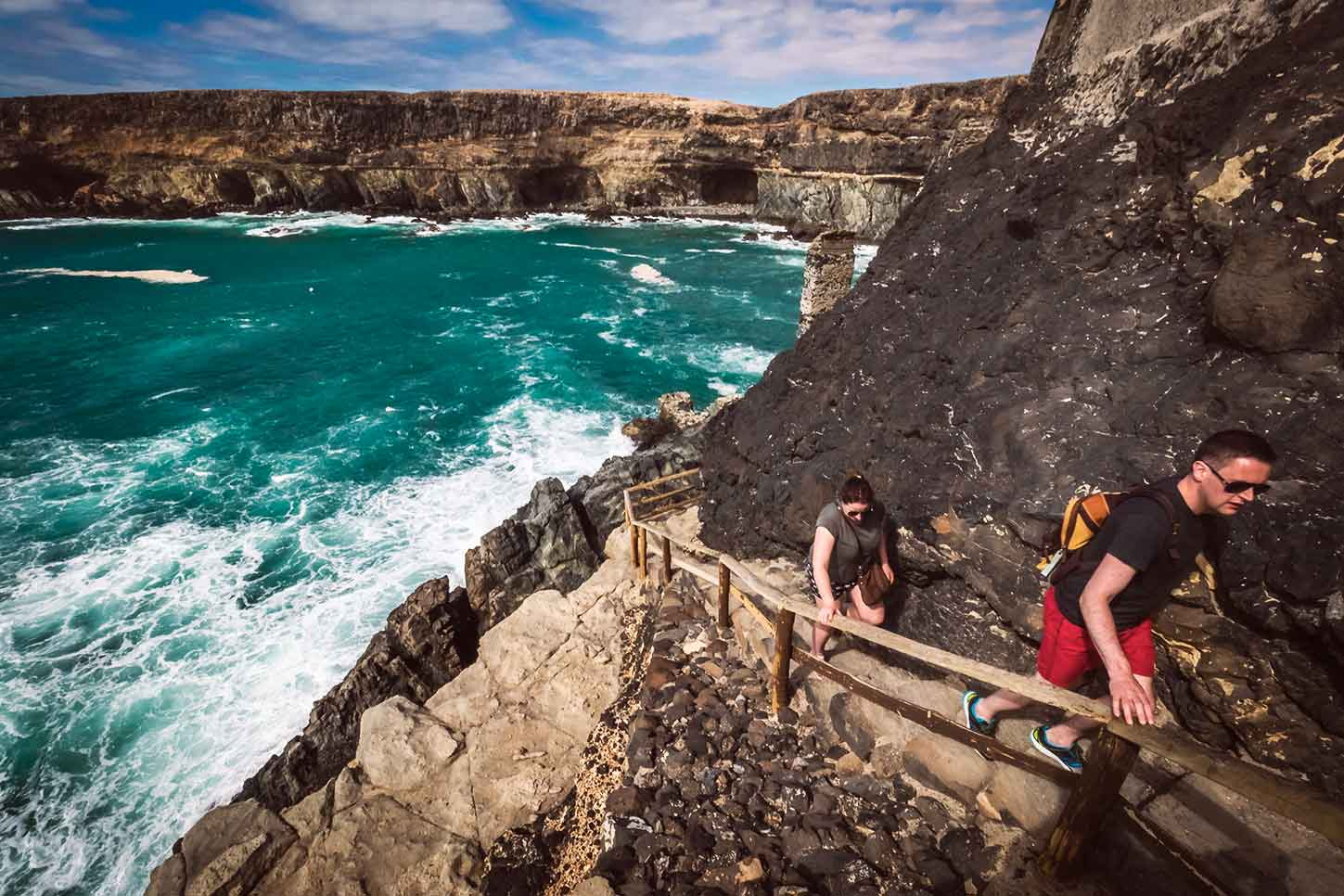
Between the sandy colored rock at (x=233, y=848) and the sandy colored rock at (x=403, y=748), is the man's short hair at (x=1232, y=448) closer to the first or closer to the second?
the sandy colored rock at (x=403, y=748)

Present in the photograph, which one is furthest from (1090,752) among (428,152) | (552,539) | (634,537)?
(428,152)

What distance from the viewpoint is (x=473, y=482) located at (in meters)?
17.9

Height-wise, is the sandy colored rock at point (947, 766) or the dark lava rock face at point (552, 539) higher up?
the sandy colored rock at point (947, 766)

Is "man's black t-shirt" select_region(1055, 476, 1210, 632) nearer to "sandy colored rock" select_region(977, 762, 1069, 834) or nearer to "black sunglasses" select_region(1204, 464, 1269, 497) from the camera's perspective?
"black sunglasses" select_region(1204, 464, 1269, 497)

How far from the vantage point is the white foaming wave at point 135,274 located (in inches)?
1535

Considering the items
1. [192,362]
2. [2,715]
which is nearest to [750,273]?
[192,362]

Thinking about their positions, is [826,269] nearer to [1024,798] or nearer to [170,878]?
[1024,798]

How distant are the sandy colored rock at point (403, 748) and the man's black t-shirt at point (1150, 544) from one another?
7131 millimetres

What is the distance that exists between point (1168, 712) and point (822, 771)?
2.50 meters

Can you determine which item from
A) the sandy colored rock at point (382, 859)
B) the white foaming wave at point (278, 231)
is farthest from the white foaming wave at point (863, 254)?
the white foaming wave at point (278, 231)

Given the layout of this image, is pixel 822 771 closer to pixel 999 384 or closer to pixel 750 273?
pixel 999 384

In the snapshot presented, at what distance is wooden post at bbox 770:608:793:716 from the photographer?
4516mm

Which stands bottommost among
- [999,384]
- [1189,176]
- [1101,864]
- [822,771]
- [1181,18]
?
[822,771]

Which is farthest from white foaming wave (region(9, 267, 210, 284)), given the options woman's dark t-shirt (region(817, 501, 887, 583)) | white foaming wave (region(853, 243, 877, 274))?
woman's dark t-shirt (region(817, 501, 887, 583))
